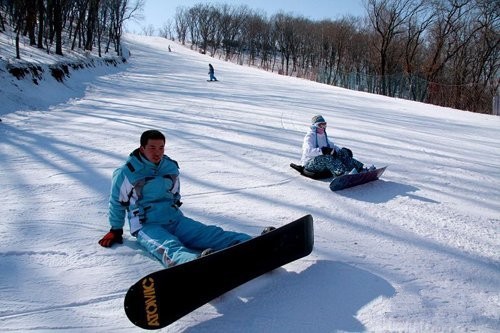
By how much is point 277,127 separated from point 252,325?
282 inches

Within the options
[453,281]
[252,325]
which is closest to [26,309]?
[252,325]

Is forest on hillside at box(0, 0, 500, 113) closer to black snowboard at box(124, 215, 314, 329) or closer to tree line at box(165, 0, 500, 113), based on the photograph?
tree line at box(165, 0, 500, 113)

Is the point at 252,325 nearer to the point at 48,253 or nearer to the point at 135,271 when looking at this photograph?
the point at 135,271

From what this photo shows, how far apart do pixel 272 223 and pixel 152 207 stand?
1254 millimetres

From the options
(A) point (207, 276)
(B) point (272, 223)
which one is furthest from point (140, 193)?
(B) point (272, 223)

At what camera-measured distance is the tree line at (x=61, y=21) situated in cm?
1852

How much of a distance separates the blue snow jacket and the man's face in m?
0.04

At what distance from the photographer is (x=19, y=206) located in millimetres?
3967

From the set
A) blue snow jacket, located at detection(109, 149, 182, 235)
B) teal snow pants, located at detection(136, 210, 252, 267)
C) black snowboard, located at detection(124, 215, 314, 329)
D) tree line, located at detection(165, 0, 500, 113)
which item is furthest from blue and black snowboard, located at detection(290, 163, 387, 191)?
tree line, located at detection(165, 0, 500, 113)

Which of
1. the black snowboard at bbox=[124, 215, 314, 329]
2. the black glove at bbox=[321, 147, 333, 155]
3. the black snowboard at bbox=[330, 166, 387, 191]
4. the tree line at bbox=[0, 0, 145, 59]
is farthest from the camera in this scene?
the tree line at bbox=[0, 0, 145, 59]

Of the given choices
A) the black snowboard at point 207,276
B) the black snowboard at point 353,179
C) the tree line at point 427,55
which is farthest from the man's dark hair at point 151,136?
the tree line at point 427,55

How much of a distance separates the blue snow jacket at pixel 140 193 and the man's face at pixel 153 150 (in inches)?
1.8

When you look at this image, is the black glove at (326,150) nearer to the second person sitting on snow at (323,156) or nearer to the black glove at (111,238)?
the second person sitting on snow at (323,156)

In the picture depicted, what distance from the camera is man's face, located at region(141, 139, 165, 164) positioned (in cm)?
293
